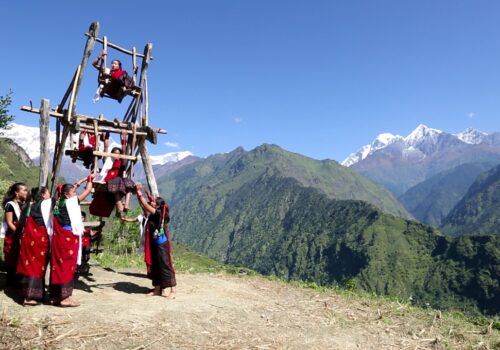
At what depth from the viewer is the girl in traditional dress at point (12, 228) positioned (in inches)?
361

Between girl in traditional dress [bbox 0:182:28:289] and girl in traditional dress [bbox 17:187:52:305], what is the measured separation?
2.69ft

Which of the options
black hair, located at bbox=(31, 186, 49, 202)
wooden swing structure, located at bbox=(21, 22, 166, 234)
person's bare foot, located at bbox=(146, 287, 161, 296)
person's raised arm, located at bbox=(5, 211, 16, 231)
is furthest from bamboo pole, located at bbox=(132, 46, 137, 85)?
person's bare foot, located at bbox=(146, 287, 161, 296)

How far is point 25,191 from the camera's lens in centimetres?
954

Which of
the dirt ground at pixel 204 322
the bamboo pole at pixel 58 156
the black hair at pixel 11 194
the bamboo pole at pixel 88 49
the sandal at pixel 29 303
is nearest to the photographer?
the dirt ground at pixel 204 322

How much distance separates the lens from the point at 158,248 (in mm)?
10125

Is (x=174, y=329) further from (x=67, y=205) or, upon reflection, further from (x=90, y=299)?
(x=67, y=205)

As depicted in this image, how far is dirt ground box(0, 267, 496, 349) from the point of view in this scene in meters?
6.98

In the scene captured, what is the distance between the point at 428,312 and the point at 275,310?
4.62m

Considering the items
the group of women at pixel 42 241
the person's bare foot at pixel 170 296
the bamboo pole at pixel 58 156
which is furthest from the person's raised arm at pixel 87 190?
the person's bare foot at pixel 170 296

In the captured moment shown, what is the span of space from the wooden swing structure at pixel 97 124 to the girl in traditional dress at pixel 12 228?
1.78ft

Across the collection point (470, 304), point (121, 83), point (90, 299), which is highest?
point (121, 83)

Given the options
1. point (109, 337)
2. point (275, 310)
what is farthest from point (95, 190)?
point (275, 310)

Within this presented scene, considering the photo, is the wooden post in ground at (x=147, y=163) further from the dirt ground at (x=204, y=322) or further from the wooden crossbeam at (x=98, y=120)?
the dirt ground at (x=204, y=322)

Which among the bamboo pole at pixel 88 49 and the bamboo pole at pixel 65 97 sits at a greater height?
the bamboo pole at pixel 88 49
